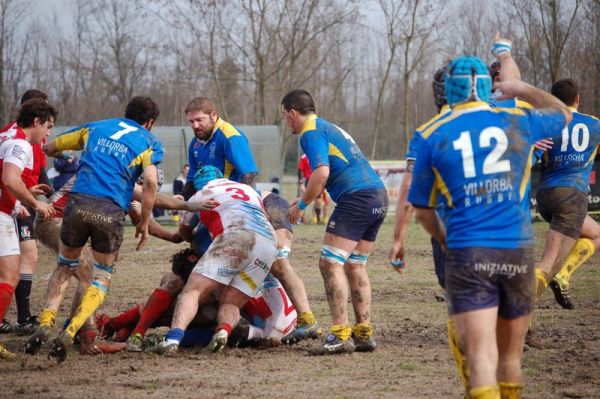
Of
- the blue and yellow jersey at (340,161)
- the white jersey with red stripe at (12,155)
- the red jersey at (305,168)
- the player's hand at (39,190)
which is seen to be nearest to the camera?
the blue and yellow jersey at (340,161)

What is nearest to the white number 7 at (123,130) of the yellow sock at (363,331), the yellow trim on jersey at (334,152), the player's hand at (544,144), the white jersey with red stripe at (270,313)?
the yellow trim on jersey at (334,152)

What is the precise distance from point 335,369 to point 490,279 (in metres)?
2.59

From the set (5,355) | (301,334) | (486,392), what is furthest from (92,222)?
(486,392)

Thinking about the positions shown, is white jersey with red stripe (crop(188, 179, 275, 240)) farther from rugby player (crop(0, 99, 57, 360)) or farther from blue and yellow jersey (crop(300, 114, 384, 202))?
rugby player (crop(0, 99, 57, 360))

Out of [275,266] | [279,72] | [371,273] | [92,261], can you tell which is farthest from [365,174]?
[279,72]

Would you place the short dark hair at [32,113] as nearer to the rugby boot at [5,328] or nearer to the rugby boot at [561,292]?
the rugby boot at [5,328]

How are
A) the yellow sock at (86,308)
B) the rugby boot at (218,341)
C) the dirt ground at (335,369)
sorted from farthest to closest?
the rugby boot at (218,341) < the yellow sock at (86,308) < the dirt ground at (335,369)

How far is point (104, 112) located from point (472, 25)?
15487mm

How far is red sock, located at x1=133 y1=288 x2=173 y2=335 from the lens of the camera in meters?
7.44

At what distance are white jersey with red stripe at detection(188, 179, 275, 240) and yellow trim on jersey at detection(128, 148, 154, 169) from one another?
0.50 meters

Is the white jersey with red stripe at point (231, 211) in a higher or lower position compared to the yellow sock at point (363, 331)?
higher

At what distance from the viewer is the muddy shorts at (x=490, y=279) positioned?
4195 millimetres

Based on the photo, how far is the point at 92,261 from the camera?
791cm

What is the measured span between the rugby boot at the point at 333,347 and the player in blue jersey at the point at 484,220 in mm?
2730
